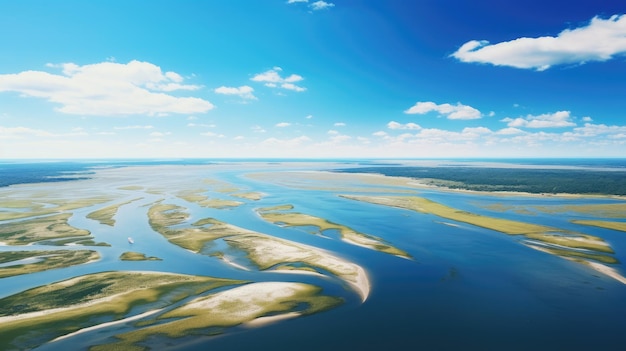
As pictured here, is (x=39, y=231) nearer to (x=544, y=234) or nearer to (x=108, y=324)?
(x=108, y=324)

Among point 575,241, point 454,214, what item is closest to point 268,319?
point 575,241

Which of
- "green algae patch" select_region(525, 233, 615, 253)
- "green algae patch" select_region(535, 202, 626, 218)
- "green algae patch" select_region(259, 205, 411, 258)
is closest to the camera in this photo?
"green algae patch" select_region(525, 233, 615, 253)

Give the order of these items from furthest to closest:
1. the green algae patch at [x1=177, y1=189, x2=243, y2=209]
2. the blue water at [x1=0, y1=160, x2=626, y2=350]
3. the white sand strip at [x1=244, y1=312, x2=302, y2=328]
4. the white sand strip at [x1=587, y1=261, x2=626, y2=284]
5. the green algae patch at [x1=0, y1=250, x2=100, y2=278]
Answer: the green algae patch at [x1=177, y1=189, x2=243, y2=209] → the green algae patch at [x1=0, y1=250, x2=100, y2=278] → the white sand strip at [x1=587, y1=261, x2=626, y2=284] → the white sand strip at [x1=244, y1=312, x2=302, y2=328] → the blue water at [x1=0, y1=160, x2=626, y2=350]

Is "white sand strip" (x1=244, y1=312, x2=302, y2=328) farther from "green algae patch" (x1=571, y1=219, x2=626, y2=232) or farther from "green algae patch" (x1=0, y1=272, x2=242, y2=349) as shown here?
"green algae patch" (x1=571, y1=219, x2=626, y2=232)

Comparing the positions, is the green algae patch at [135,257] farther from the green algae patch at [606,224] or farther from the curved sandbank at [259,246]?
the green algae patch at [606,224]

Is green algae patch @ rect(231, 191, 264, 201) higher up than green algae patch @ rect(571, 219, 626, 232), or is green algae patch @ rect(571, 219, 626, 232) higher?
green algae patch @ rect(571, 219, 626, 232)

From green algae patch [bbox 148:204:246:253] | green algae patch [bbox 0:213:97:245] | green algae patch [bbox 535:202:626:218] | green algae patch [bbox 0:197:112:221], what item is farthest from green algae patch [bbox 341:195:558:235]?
green algae patch [bbox 0:197:112:221]

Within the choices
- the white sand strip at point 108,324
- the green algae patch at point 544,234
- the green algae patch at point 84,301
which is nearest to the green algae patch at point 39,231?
the green algae patch at point 84,301

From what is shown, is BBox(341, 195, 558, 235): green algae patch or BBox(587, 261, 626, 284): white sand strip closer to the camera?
BBox(587, 261, 626, 284): white sand strip

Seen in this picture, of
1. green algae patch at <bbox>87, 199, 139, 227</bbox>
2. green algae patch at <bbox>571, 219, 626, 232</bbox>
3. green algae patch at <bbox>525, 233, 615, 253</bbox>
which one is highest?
green algae patch at <bbox>571, 219, 626, 232</bbox>
